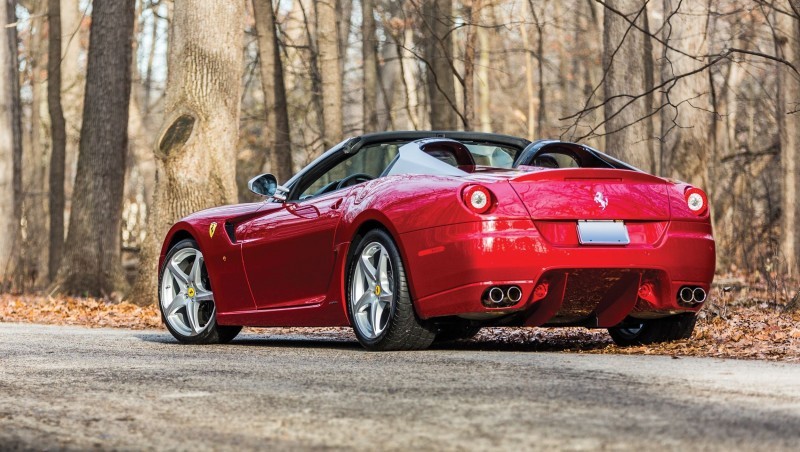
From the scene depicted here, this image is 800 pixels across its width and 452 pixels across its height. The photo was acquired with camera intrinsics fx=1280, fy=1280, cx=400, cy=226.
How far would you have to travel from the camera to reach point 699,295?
7.65 meters

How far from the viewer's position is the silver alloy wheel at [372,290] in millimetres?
7730

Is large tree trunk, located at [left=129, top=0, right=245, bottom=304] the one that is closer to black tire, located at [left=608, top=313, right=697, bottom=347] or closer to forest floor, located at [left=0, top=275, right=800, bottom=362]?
forest floor, located at [left=0, top=275, right=800, bottom=362]

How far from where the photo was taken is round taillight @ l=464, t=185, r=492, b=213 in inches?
281

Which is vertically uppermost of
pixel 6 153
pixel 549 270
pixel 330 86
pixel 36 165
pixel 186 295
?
pixel 330 86

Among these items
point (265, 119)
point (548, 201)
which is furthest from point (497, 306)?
point (265, 119)

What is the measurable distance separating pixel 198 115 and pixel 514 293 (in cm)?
870

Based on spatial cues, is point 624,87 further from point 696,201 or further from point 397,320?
point 397,320

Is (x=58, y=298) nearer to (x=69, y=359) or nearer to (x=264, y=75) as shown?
(x=264, y=75)

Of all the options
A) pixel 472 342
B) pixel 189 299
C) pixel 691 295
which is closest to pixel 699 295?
pixel 691 295

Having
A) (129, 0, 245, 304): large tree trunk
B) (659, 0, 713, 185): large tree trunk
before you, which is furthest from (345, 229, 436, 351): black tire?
(659, 0, 713, 185): large tree trunk

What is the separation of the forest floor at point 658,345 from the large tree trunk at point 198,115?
57.6 inches

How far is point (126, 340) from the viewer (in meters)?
10.0

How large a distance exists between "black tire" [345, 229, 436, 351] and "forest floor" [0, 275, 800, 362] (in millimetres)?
824

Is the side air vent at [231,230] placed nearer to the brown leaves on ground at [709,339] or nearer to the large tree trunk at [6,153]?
the brown leaves on ground at [709,339]
